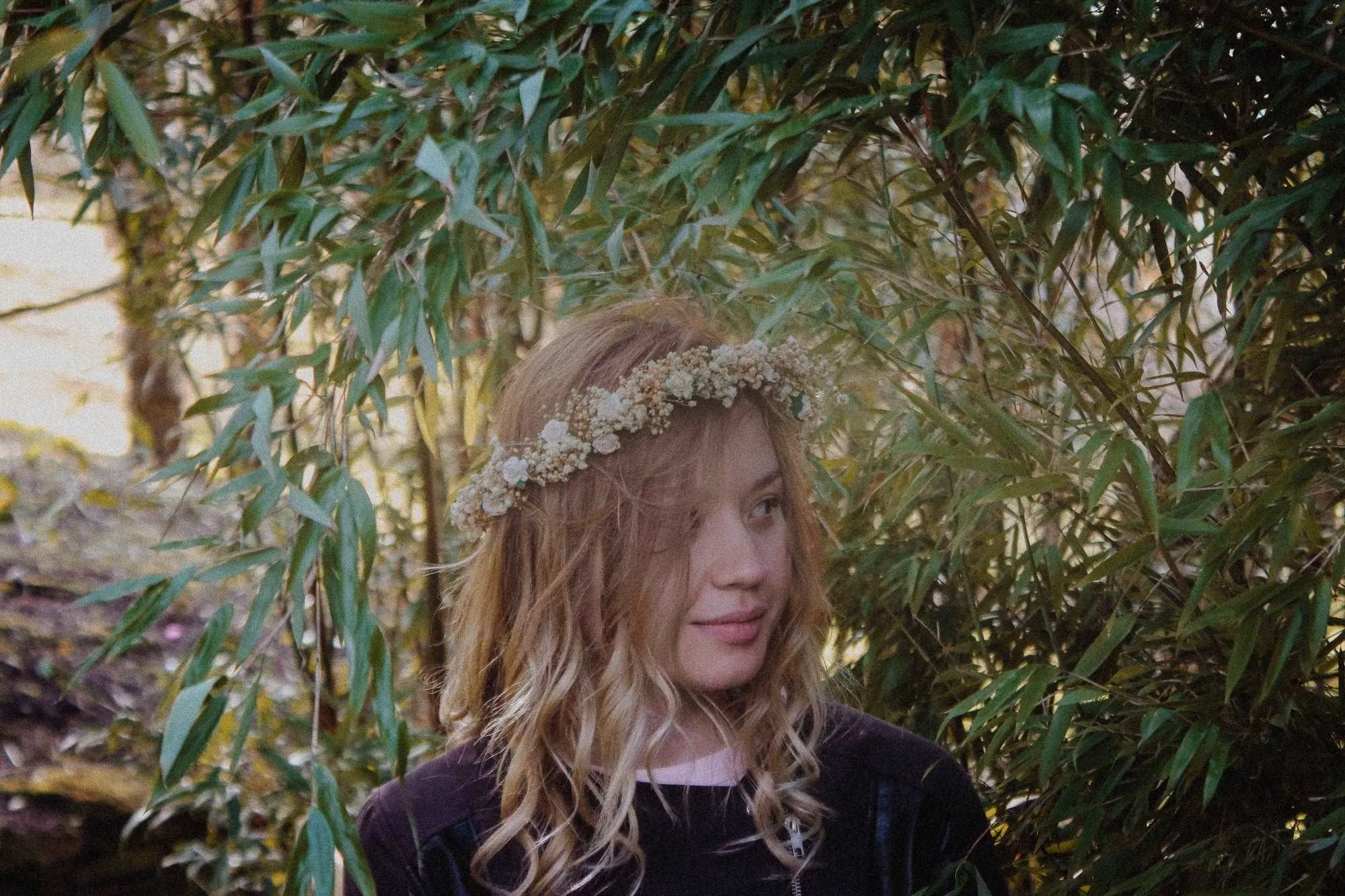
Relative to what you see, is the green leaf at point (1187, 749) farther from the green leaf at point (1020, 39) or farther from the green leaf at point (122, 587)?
the green leaf at point (122, 587)

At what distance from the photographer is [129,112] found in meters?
1.16

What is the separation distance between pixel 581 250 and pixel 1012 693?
1021 mm

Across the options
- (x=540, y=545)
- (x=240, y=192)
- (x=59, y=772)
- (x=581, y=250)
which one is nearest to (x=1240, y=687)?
(x=540, y=545)

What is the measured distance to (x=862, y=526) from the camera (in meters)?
2.11

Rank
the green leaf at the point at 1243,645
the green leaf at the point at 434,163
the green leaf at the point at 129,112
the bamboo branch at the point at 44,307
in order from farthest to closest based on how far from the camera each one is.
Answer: the bamboo branch at the point at 44,307 → the green leaf at the point at 1243,645 → the green leaf at the point at 129,112 → the green leaf at the point at 434,163

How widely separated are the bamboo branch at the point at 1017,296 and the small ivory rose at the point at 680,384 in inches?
14.8

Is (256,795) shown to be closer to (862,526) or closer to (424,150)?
(862,526)

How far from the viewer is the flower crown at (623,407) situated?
151 cm

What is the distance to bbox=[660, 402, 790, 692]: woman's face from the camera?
1.51 m

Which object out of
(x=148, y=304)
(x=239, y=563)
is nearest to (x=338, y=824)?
(x=239, y=563)

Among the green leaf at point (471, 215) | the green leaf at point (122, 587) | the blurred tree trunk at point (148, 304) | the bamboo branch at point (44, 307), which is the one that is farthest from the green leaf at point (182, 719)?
the blurred tree trunk at point (148, 304)

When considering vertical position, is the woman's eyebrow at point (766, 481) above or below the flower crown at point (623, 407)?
below

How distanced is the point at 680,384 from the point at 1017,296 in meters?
0.45

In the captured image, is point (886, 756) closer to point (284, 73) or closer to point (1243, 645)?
point (1243, 645)
